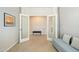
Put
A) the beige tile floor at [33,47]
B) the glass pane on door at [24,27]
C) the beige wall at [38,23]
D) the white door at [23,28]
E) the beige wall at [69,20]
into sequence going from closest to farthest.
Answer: the beige tile floor at [33,47]
the beige wall at [69,20]
the white door at [23,28]
the glass pane on door at [24,27]
the beige wall at [38,23]

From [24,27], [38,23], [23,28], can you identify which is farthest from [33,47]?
[38,23]

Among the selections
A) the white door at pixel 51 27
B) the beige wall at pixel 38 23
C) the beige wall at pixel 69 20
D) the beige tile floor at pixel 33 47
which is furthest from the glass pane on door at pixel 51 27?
the beige wall at pixel 38 23

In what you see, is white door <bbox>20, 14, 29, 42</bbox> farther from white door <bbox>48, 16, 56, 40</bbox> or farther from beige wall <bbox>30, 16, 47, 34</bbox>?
beige wall <bbox>30, 16, 47, 34</bbox>

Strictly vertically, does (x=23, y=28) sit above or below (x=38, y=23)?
below

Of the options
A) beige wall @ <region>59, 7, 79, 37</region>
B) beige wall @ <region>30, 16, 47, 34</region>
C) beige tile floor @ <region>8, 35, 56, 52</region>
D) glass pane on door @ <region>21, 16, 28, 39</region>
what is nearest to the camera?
beige tile floor @ <region>8, 35, 56, 52</region>

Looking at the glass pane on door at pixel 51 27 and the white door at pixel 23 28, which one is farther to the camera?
the glass pane on door at pixel 51 27

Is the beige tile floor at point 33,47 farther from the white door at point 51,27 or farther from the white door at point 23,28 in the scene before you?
the white door at point 51,27

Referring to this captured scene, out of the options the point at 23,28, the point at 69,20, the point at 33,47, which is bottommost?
the point at 33,47

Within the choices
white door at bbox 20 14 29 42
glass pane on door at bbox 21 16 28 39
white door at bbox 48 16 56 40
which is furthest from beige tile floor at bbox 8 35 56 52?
white door at bbox 48 16 56 40

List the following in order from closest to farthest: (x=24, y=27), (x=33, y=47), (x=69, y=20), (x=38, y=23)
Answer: (x=33, y=47)
(x=69, y=20)
(x=24, y=27)
(x=38, y=23)

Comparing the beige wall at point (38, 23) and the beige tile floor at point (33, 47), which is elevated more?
the beige wall at point (38, 23)

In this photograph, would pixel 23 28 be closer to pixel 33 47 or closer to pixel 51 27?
pixel 51 27

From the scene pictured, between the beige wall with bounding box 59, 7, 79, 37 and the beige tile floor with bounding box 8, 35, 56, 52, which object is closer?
the beige tile floor with bounding box 8, 35, 56, 52
